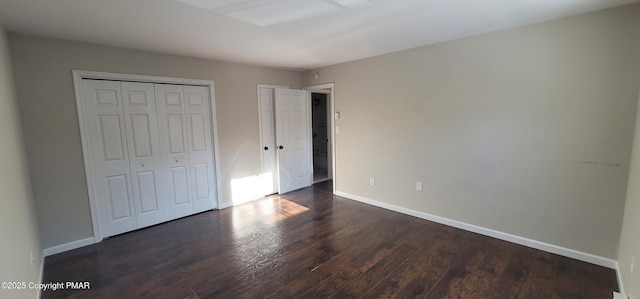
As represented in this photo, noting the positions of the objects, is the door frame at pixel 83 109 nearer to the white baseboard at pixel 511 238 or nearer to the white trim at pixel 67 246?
the white trim at pixel 67 246

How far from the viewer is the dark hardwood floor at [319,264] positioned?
2.24 meters

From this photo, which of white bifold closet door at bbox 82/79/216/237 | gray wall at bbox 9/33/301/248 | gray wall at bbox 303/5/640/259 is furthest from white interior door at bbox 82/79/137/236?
gray wall at bbox 303/5/640/259

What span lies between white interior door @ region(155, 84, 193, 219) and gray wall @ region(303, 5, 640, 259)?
2759mm

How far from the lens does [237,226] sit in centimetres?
359

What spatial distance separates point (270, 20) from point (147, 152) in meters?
2.44

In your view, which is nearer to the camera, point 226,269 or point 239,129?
point 226,269

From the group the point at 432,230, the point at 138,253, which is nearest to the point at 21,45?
the point at 138,253

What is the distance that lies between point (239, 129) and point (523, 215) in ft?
13.0

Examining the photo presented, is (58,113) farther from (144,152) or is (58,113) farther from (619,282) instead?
(619,282)

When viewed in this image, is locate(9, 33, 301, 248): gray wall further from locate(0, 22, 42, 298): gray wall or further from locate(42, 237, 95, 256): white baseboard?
locate(0, 22, 42, 298): gray wall

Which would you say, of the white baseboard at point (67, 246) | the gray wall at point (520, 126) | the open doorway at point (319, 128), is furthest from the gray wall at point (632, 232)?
the open doorway at point (319, 128)

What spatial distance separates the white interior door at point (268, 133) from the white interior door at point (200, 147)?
914mm

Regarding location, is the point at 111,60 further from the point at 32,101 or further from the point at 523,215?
the point at 523,215

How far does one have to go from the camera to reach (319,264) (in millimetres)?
2629
